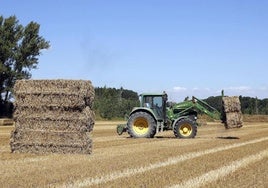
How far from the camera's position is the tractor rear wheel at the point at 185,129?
23297mm

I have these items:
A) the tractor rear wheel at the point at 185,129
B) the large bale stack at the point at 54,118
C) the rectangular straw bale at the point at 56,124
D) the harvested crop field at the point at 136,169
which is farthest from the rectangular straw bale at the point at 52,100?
the tractor rear wheel at the point at 185,129

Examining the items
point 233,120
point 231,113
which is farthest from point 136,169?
point 231,113

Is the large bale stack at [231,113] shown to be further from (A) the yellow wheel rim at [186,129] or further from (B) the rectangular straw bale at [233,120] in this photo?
(A) the yellow wheel rim at [186,129]

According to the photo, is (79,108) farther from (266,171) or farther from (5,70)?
(5,70)

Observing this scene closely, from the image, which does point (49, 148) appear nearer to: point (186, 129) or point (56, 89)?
point (56, 89)

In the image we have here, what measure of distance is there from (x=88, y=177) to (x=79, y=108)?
556 centimetres

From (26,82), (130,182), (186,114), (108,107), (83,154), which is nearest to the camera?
(130,182)

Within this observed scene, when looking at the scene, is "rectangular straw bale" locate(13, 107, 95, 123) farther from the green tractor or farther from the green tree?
the green tree

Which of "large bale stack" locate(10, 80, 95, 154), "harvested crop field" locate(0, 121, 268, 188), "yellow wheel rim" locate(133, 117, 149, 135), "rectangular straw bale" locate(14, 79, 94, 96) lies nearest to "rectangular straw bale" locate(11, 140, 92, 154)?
"large bale stack" locate(10, 80, 95, 154)

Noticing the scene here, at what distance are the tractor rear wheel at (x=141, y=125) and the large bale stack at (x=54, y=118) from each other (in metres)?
8.24

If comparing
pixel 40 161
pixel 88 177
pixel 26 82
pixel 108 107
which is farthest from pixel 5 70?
pixel 88 177

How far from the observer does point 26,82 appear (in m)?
15.6

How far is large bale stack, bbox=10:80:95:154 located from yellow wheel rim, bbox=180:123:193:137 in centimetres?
917

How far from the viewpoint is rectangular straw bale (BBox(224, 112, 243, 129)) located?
23.2m
